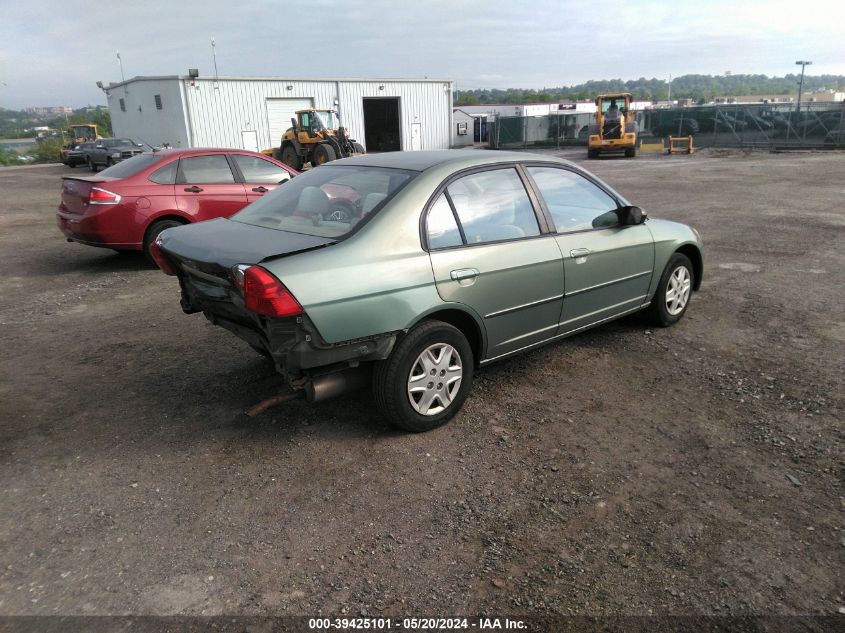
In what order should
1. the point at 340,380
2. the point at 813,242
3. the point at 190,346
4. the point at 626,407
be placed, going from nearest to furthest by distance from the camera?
1. the point at 340,380
2. the point at 626,407
3. the point at 190,346
4. the point at 813,242

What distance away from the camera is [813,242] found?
30.5 ft

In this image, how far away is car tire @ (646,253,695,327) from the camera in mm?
5492

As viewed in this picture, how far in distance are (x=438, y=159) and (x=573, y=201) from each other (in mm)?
1189

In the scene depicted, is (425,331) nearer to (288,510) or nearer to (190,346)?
(288,510)

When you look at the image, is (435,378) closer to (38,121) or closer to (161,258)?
(161,258)

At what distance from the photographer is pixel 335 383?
11.9 ft

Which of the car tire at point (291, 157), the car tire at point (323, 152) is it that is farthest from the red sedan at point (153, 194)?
the car tire at point (291, 157)

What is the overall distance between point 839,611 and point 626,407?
1.87 metres

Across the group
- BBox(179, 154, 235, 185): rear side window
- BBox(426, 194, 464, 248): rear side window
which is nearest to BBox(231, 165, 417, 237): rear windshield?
BBox(426, 194, 464, 248): rear side window

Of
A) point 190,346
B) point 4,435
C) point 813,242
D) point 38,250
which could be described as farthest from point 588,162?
point 4,435

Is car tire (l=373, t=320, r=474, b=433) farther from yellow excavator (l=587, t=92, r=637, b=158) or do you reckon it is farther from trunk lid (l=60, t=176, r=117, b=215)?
yellow excavator (l=587, t=92, r=637, b=158)

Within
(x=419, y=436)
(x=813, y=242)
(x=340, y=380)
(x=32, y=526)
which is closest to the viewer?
(x=32, y=526)

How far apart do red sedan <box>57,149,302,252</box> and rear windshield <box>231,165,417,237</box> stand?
4194 mm

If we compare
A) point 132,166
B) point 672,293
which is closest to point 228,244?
point 672,293
